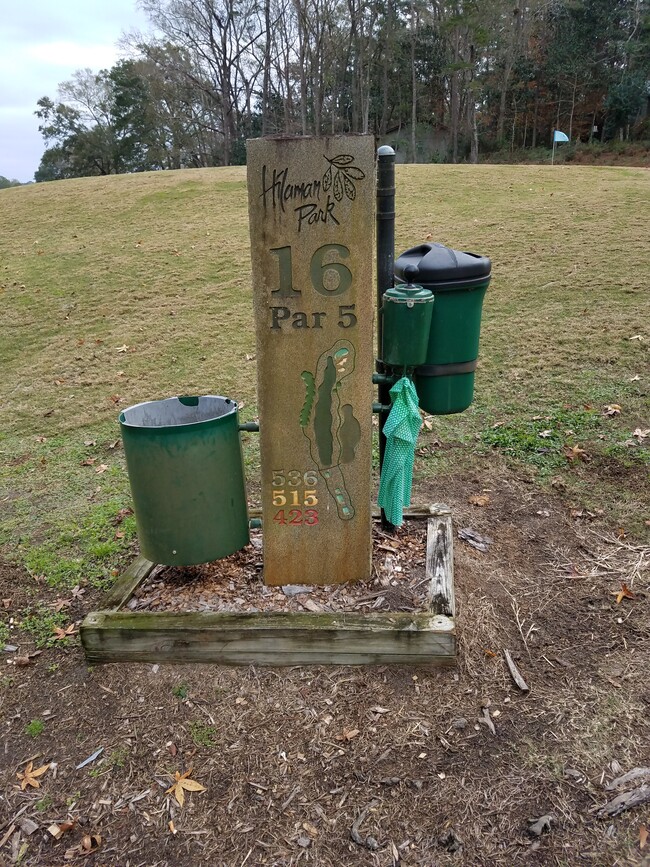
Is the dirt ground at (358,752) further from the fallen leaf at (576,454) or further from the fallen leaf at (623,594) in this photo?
the fallen leaf at (576,454)

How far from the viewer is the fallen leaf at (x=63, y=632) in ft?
10.2

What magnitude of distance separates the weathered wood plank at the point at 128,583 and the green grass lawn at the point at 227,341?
41 cm

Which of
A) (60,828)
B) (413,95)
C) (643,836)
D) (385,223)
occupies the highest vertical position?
(413,95)

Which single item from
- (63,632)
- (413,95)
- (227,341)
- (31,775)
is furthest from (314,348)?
(413,95)

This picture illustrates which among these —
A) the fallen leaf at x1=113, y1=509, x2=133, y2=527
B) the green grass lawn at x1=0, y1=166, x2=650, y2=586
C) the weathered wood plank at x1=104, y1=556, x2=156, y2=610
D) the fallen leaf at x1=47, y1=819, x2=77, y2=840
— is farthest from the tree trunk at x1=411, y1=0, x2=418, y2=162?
the fallen leaf at x1=47, y1=819, x2=77, y2=840

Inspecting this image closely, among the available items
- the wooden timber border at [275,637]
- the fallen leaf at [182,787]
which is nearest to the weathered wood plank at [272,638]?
the wooden timber border at [275,637]

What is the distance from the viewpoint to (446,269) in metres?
2.83

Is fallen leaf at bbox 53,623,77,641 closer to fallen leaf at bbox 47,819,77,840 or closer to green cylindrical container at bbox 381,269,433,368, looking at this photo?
fallen leaf at bbox 47,819,77,840

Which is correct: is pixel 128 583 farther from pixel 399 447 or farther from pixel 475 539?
pixel 475 539

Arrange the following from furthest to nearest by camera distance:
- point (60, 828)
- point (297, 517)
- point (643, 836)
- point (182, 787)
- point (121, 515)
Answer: point (121, 515), point (297, 517), point (182, 787), point (60, 828), point (643, 836)

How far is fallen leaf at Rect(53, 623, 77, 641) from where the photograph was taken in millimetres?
3117

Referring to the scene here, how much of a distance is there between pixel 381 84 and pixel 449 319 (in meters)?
39.2

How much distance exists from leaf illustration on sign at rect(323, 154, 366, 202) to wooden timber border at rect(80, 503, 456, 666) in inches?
70.3

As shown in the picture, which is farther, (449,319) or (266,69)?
(266,69)
